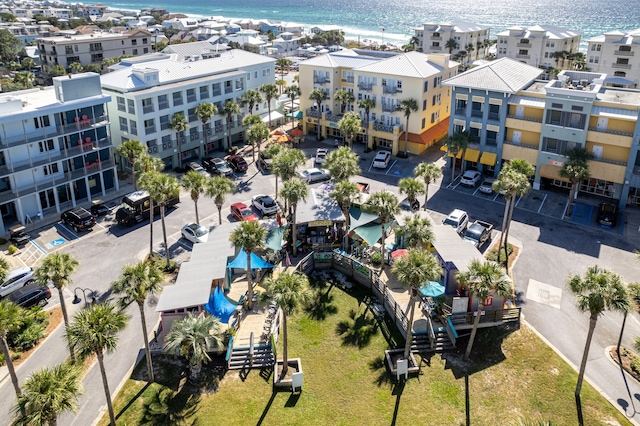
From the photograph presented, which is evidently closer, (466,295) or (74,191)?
(466,295)

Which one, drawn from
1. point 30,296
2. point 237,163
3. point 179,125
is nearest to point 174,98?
point 179,125

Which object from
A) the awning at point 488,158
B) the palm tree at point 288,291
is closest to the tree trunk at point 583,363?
the palm tree at point 288,291

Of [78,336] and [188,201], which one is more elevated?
[78,336]

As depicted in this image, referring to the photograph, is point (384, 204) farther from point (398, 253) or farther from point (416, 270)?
point (416, 270)

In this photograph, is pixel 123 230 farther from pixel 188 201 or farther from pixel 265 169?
pixel 265 169

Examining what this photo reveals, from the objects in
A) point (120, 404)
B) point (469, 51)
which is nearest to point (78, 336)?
point (120, 404)

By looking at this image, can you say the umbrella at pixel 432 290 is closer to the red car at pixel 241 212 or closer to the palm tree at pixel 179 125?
the red car at pixel 241 212

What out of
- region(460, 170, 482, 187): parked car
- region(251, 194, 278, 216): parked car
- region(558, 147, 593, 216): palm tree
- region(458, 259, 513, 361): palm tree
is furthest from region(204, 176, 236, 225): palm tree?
region(558, 147, 593, 216): palm tree
